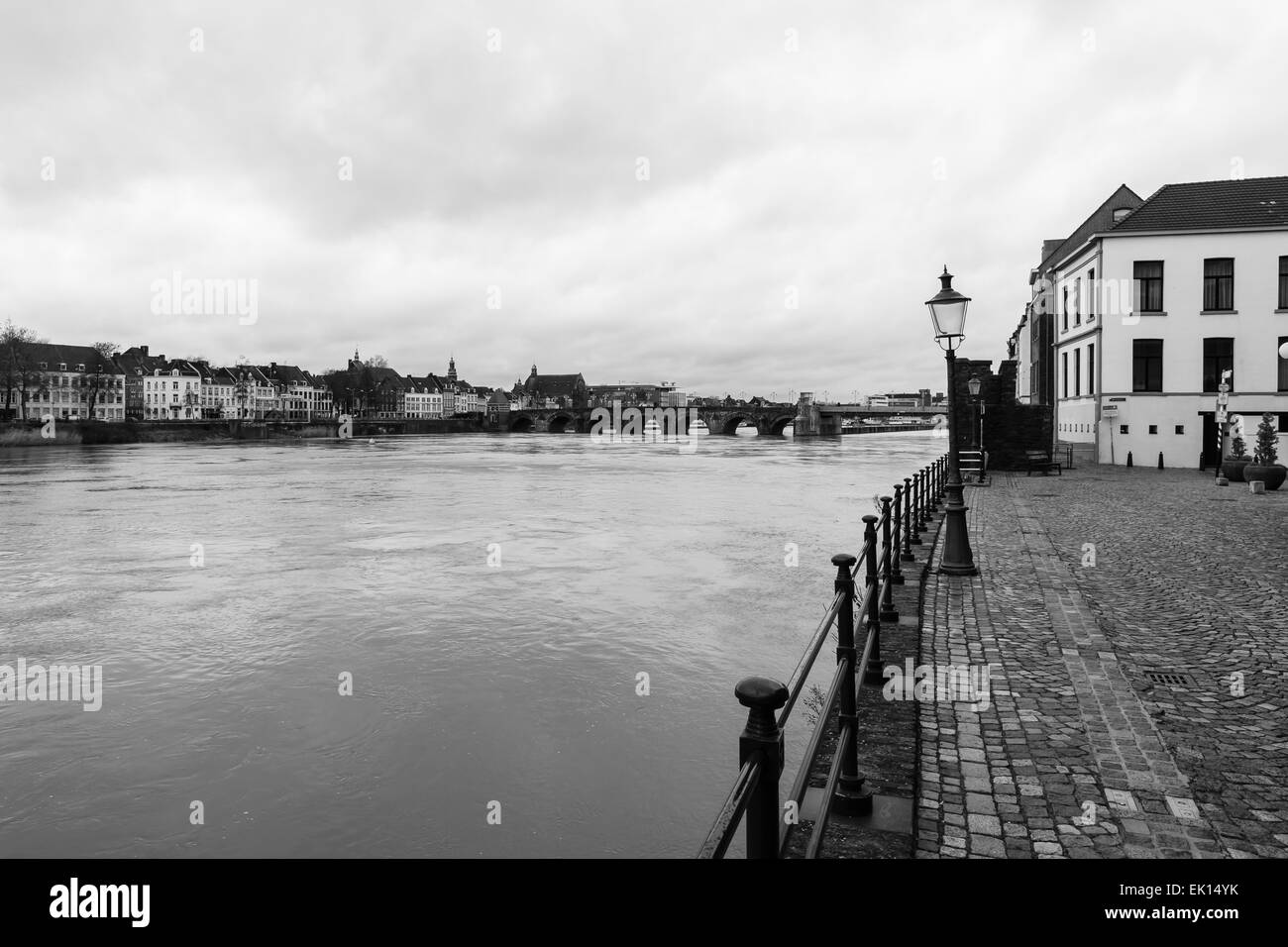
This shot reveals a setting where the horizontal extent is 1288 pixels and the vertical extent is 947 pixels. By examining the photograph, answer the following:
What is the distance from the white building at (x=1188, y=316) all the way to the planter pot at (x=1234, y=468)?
743 centimetres

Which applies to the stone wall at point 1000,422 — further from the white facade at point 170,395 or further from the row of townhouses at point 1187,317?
the white facade at point 170,395

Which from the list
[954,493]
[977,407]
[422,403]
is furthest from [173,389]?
[954,493]

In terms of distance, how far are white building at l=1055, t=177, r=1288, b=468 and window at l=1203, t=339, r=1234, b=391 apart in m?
0.04

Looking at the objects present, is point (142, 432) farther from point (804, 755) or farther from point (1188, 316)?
point (804, 755)

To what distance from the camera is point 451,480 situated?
36.0m

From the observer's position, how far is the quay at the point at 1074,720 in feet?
13.0

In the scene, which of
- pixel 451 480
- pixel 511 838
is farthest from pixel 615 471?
pixel 511 838

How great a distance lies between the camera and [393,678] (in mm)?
8570

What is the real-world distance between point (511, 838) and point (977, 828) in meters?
3.05

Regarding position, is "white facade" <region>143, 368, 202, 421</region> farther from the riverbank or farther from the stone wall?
the stone wall

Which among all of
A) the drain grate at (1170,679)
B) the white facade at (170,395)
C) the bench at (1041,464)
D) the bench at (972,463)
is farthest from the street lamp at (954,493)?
the white facade at (170,395)
